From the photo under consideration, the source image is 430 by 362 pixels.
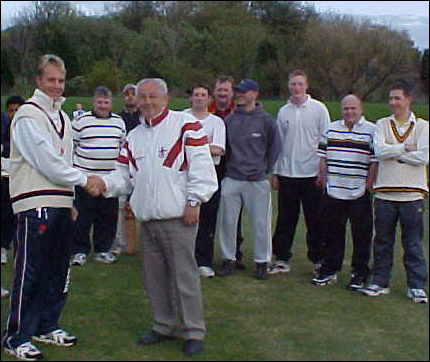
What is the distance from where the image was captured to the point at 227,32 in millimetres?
17562

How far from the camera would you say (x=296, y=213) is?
763 centimetres

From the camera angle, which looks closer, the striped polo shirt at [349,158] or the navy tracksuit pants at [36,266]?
the navy tracksuit pants at [36,266]

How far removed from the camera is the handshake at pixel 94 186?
5.05 meters

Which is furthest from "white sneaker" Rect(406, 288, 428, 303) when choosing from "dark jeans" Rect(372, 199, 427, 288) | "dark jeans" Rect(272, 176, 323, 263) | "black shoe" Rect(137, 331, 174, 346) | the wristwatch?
the wristwatch

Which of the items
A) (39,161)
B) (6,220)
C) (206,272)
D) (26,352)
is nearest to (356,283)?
(206,272)

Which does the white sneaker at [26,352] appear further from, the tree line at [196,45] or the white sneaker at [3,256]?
the tree line at [196,45]

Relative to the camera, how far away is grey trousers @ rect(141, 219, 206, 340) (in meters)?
5.00

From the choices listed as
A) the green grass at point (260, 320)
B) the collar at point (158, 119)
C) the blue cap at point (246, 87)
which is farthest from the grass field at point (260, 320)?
the blue cap at point (246, 87)

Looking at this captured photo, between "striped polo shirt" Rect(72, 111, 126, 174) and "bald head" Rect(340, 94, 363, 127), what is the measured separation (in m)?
2.34

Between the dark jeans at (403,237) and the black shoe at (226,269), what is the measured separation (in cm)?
149

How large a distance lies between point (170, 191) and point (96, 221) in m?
3.38

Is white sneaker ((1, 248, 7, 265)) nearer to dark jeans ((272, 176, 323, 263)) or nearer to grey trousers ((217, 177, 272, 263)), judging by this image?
grey trousers ((217, 177, 272, 263))

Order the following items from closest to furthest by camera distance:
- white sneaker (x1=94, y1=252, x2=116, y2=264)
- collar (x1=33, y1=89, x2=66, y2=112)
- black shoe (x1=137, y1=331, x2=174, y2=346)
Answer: collar (x1=33, y1=89, x2=66, y2=112) → black shoe (x1=137, y1=331, x2=174, y2=346) → white sneaker (x1=94, y1=252, x2=116, y2=264)

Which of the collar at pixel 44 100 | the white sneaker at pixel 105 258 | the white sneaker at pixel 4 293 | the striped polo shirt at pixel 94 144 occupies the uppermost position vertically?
the collar at pixel 44 100
